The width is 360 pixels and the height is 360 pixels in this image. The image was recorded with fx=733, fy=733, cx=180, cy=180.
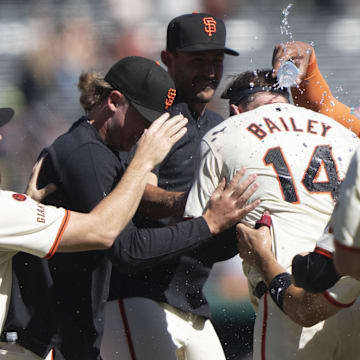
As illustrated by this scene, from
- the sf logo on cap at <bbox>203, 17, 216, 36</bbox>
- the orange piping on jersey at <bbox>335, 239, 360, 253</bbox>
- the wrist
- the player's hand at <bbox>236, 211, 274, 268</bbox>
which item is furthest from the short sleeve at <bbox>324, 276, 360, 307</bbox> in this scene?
the sf logo on cap at <bbox>203, 17, 216, 36</bbox>

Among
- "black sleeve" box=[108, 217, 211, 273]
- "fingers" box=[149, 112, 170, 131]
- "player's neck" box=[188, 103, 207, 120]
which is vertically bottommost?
"black sleeve" box=[108, 217, 211, 273]

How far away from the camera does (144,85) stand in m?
A: 3.48

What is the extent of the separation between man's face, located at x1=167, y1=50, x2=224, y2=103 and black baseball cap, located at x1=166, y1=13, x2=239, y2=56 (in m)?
0.04

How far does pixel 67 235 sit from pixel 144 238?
1.94 feet

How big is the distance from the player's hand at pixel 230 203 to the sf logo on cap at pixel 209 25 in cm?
158

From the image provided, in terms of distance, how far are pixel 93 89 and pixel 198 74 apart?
3.62ft

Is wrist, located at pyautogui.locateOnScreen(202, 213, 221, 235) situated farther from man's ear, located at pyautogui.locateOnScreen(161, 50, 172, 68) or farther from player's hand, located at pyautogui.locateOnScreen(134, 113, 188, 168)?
man's ear, located at pyautogui.locateOnScreen(161, 50, 172, 68)

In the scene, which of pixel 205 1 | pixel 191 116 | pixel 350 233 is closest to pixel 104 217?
pixel 350 233

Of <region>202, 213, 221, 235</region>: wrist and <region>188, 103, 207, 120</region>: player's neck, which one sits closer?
<region>202, 213, 221, 235</region>: wrist

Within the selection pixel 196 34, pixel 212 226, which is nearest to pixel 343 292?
pixel 212 226

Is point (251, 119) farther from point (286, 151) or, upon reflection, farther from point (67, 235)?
point (67, 235)

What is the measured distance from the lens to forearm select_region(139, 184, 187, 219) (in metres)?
3.94

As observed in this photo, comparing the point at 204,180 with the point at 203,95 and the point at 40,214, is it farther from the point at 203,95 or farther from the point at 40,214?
the point at 203,95

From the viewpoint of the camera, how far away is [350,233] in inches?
81.4
